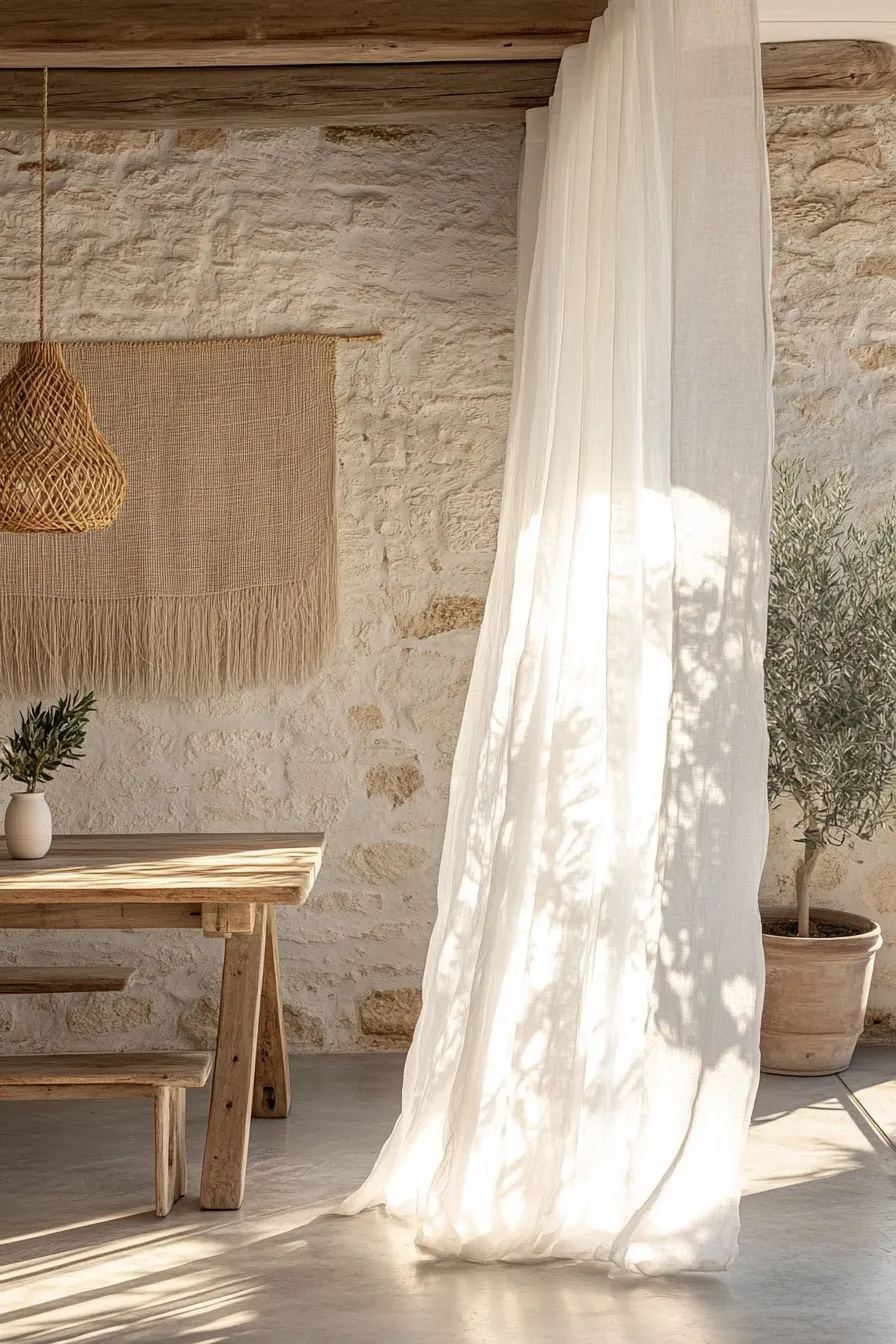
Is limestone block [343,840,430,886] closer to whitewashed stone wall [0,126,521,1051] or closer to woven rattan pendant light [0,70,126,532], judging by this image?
whitewashed stone wall [0,126,521,1051]

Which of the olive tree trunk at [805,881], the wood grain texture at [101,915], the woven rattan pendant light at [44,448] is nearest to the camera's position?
the wood grain texture at [101,915]

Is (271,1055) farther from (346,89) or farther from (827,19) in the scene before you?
(827,19)

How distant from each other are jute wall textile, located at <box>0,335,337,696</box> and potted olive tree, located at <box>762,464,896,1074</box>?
1.33 meters

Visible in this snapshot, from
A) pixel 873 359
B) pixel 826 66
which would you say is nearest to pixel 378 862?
pixel 873 359

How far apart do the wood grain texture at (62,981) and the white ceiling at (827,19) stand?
2.97 meters

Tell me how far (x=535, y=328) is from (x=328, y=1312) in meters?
2.08

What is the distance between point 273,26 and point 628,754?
210 centimetres

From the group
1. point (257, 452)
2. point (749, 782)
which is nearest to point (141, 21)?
point (257, 452)

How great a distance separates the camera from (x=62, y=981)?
137 inches

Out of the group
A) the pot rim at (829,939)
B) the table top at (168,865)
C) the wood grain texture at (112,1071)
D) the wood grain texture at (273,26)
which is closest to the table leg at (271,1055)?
the table top at (168,865)

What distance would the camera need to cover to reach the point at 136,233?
13.7 ft

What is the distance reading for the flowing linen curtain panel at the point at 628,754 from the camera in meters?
2.39

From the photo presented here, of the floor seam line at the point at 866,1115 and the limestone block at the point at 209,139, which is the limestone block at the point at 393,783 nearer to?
the floor seam line at the point at 866,1115

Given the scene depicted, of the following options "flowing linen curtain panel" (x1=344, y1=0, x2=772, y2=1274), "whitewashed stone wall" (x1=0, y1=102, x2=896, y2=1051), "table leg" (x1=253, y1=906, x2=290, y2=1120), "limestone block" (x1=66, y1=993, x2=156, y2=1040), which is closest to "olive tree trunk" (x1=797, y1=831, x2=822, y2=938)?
"whitewashed stone wall" (x1=0, y1=102, x2=896, y2=1051)
